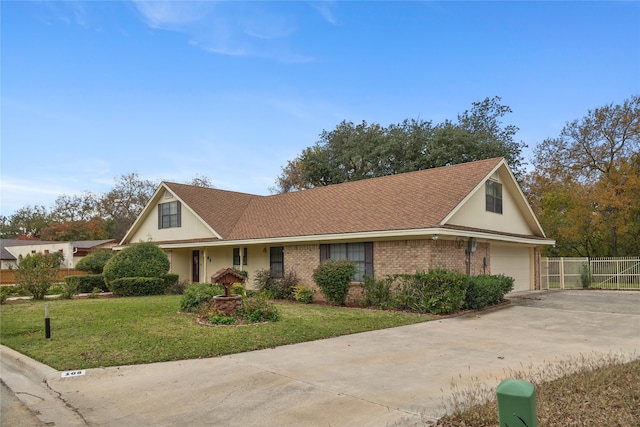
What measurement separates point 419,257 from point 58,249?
33.5 meters

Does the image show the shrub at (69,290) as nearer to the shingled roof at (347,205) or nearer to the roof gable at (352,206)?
the roof gable at (352,206)

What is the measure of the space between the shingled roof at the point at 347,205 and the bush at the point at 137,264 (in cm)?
297

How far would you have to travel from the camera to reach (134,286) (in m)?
21.0

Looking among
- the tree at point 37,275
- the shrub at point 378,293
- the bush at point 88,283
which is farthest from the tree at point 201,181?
the shrub at point 378,293

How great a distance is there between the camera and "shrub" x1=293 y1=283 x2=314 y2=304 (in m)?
17.5

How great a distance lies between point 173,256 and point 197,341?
17665mm

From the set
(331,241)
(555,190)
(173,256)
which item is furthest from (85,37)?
(555,190)

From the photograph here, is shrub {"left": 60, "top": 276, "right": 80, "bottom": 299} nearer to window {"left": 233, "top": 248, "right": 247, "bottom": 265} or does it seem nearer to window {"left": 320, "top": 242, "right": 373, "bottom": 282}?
window {"left": 233, "top": 248, "right": 247, "bottom": 265}

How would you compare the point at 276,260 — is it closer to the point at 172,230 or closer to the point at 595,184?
the point at 172,230

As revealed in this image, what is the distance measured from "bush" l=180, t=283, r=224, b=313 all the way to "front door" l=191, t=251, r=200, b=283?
11.7 meters

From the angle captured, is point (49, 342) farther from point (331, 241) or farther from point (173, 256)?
point (173, 256)

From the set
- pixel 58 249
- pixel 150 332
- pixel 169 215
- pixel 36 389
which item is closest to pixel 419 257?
pixel 150 332

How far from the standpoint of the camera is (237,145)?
24.2 meters

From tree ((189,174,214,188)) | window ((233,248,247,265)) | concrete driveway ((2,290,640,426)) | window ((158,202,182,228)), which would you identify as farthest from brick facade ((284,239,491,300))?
tree ((189,174,214,188))
